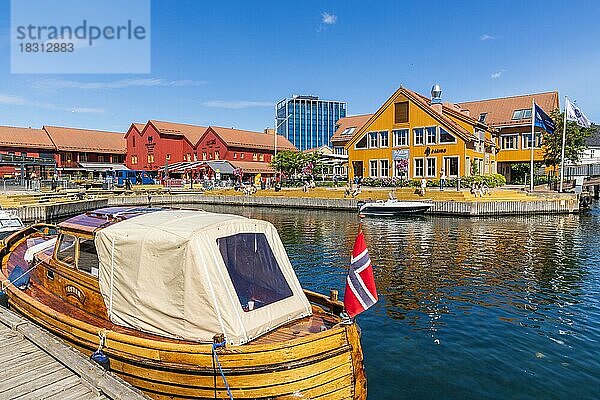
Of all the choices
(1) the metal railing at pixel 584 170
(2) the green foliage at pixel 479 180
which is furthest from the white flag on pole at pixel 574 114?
(1) the metal railing at pixel 584 170

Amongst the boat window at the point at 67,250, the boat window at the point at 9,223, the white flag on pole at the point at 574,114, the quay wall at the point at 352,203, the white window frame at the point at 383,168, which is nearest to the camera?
the boat window at the point at 67,250

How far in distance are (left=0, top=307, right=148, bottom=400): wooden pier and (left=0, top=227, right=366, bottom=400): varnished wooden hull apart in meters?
0.38

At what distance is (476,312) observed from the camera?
1236cm

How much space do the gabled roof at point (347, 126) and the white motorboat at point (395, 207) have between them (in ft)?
116

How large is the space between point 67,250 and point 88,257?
989 millimetres

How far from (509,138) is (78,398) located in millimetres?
65734

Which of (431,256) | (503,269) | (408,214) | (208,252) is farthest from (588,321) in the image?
(408,214)

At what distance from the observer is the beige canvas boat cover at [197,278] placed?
20.2 feet

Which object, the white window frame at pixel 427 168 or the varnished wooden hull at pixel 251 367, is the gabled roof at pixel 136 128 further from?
the varnished wooden hull at pixel 251 367

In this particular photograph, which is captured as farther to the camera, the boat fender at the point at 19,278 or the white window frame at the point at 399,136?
the white window frame at the point at 399,136

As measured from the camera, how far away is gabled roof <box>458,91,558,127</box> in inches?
2446

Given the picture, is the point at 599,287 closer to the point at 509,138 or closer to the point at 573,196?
the point at 573,196

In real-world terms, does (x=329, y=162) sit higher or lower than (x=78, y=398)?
higher

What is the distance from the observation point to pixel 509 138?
61.4 metres
